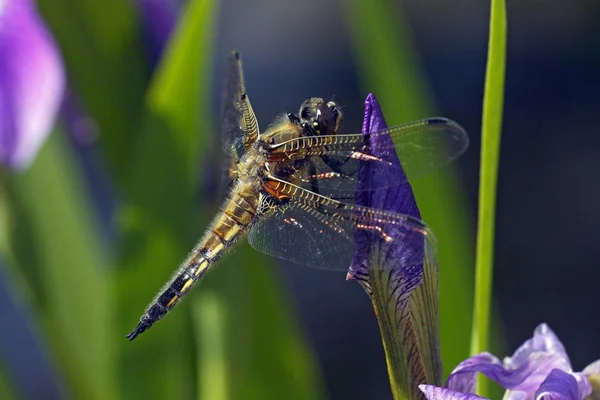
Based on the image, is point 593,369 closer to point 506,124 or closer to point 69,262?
point 69,262

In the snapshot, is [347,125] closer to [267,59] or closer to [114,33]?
[267,59]

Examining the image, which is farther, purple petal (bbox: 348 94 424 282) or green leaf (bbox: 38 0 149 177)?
green leaf (bbox: 38 0 149 177)

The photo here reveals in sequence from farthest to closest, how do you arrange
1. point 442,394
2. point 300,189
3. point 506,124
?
point 506,124
point 300,189
point 442,394

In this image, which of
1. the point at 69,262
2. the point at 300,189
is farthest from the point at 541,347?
the point at 69,262

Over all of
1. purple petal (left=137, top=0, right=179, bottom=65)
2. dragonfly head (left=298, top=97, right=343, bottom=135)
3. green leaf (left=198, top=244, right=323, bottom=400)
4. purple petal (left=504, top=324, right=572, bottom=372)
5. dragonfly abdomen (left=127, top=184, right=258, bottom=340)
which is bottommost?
green leaf (left=198, top=244, right=323, bottom=400)

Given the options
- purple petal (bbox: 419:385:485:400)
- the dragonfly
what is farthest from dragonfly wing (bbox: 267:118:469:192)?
purple petal (bbox: 419:385:485:400)

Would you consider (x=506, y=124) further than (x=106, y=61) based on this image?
Yes

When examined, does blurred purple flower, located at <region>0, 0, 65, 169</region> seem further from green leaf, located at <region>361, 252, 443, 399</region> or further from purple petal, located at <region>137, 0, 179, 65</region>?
green leaf, located at <region>361, 252, 443, 399</region>
